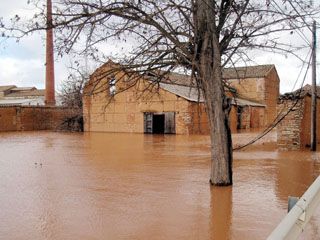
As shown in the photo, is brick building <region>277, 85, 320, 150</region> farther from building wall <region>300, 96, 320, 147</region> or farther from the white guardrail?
the white guardrail

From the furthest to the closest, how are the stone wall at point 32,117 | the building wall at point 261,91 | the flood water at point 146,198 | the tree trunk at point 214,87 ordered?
the building wall at point 261,91 < the stone wall at point 32,117 < the tree trunk at point 214,87 < the flood water at point 146,198

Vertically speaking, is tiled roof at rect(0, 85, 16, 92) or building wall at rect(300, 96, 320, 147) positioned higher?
tiled roof at rect(0, 85, 16, 92)

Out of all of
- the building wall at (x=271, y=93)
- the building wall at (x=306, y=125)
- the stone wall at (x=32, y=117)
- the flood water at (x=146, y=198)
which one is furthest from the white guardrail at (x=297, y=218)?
the building wall at (x=271, y=93)

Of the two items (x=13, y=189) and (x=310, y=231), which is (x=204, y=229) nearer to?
(x=310, y=231)

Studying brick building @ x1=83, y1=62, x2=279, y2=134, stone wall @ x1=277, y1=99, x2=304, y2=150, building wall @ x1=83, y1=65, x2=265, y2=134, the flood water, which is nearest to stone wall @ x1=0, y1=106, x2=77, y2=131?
building wall @ x1=83, y1=65, x2=265, y2=134

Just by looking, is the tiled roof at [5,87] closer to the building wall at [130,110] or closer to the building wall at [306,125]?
the building wall at [130,110]

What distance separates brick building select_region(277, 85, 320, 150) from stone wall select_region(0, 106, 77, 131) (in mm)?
24651

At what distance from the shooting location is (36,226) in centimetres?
627

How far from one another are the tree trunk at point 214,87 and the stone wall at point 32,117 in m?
29.5

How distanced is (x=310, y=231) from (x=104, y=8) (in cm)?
598

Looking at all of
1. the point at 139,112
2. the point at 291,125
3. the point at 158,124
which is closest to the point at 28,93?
the point at 139,112

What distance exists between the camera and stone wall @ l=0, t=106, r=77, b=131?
34969 mm

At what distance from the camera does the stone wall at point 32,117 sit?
115ft

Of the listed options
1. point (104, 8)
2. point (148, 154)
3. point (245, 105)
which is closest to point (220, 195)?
point (104, 8)
